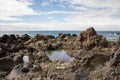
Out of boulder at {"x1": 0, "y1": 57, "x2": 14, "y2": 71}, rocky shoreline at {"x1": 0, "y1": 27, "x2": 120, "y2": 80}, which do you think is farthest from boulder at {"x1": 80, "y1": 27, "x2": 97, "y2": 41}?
boulder at {"x1": 0, "y1": 57, "x2": 14, "y2": 71}

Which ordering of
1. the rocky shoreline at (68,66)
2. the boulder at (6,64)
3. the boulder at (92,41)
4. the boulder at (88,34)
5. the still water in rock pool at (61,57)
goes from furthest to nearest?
1. the boulder at (88,34)
2. the boulder at (92,41)
3. the still water in rock pool at (61,57)
4. the boulder at (6,64)
5. the rocky shoreline at (68,66)

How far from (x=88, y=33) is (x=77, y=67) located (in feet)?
90.9

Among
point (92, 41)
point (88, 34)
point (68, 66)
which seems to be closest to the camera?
point (68, 66)

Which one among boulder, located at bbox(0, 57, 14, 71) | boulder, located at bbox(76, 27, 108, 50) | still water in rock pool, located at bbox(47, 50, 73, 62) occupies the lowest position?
still water in rock pool, located at bbox(47, 50, 73, 62)

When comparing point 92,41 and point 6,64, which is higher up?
point 92,41

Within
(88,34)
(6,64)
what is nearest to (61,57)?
(6,64)

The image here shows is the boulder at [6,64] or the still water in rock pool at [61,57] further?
the still water in rock pool at [61,57]

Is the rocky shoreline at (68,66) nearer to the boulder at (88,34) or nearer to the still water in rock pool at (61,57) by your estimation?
the boulder at (88,34)

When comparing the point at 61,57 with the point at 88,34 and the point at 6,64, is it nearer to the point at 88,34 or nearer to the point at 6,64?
the point at 6,64

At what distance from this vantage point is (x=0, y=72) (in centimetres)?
2642

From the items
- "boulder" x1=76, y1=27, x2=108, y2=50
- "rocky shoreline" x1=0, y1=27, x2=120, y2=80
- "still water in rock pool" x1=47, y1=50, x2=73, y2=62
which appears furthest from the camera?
"boulder" x1=76, y1=27, x2=108, y2=50

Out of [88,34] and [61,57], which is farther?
[88,34]

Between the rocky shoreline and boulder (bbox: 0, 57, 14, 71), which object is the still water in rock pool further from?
boulder (bbox: 0, 57, 14, 71)

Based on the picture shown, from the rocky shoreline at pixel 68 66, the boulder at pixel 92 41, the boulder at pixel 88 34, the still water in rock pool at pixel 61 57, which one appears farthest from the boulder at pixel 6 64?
the boulder at pixel 88 34
